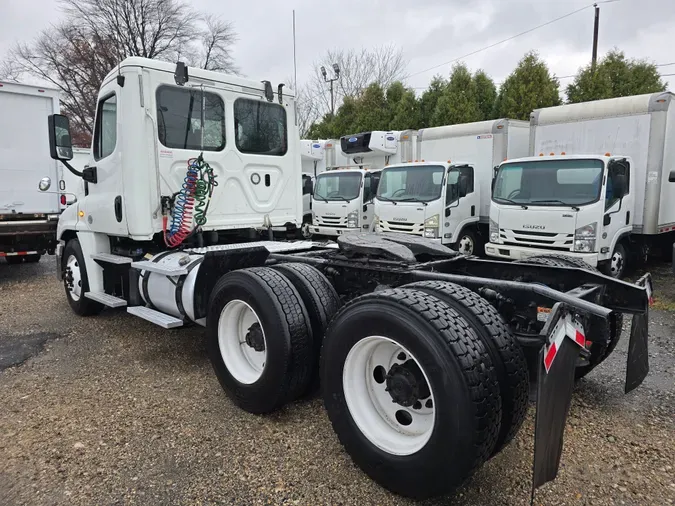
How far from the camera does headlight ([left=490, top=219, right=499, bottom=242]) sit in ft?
28.8

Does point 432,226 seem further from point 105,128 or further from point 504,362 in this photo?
point 504,362

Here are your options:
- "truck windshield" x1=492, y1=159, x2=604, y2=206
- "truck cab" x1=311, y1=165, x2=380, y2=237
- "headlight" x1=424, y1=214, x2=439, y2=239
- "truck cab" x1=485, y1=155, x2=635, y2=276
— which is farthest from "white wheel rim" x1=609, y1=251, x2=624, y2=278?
"truck cab" x1=311, y1=165, x2=380, y2=237

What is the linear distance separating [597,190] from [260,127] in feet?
18.0

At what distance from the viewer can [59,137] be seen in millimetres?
5254

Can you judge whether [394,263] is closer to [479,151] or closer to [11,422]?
[11,422]

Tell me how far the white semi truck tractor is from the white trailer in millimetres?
2815

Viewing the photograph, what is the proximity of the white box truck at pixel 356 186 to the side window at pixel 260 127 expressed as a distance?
657 cm

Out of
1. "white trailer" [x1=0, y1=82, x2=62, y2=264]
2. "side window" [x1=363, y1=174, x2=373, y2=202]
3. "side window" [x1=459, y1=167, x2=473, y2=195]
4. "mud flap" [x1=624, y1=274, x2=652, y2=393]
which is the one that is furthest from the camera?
"side window" [x1=363, y1=174, x2=373, y2=202]

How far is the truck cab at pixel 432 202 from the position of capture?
9984 mm

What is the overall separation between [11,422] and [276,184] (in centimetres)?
353

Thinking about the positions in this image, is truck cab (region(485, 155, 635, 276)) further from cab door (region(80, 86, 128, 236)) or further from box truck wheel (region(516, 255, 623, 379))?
cab door (region(80, 86, 128, 236))

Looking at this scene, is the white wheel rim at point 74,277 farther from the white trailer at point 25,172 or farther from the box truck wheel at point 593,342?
the box truck wheel at point 593,342

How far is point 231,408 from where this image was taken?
12.4ft

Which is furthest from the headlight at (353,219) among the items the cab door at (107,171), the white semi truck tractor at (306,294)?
the cab door at (107,171)
